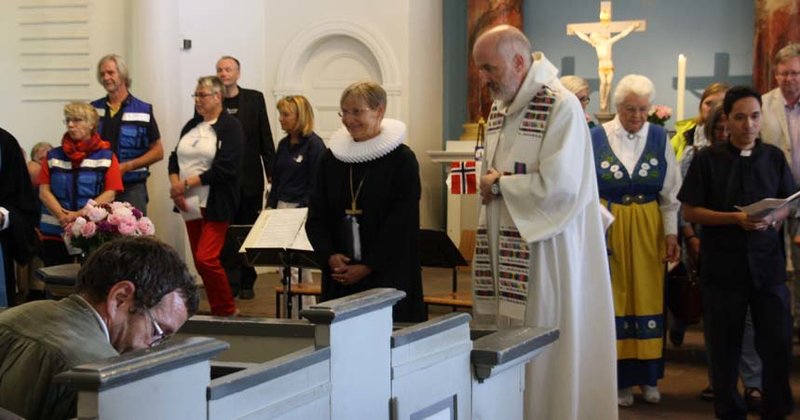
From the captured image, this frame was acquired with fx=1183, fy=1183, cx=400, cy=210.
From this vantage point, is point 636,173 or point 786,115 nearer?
point 636,173

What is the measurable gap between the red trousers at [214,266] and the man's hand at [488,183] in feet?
10.5

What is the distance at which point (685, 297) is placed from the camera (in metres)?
6.23

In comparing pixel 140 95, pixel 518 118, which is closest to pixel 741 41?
pixel 140 95

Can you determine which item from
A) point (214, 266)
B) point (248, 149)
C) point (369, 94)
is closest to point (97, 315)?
point (369, 94)

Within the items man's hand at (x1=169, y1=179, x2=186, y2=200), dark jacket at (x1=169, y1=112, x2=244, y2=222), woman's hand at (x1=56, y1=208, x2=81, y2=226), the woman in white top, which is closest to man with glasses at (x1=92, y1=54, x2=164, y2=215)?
the woman in white top

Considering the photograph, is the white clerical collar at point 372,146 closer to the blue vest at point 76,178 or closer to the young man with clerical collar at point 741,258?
the young man with clerical collar at point 741,258

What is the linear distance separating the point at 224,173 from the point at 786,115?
11.6 ft

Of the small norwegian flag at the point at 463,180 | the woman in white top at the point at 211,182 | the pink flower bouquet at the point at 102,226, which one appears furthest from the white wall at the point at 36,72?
the pink flower bouquet at the point at 102,226

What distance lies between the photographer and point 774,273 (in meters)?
5.07

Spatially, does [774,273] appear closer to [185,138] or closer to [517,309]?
[517,309]

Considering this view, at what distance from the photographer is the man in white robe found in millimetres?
4555

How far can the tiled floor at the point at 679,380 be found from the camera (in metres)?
5.70

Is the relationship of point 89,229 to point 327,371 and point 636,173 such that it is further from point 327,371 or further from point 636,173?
point 327,371

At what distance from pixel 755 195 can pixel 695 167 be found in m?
0.29
